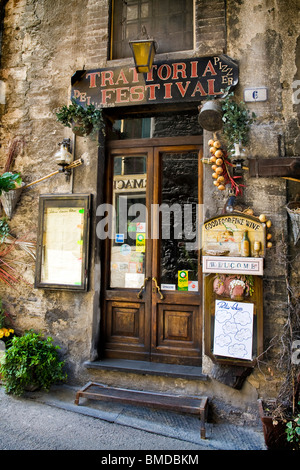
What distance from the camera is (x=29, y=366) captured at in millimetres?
3596

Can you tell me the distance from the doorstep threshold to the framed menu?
927mm

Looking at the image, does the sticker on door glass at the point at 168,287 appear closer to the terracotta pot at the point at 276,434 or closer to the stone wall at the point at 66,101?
the stone wall at the point at 66,101

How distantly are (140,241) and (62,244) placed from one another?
3.32 feet

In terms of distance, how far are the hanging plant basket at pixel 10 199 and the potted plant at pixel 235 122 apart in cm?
277

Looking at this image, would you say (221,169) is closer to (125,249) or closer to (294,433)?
(125,249)

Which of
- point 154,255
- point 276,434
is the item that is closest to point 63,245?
point 154,255

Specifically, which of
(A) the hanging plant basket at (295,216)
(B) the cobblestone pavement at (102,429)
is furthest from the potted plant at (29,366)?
(A) the hanging plant basket at (295,216)

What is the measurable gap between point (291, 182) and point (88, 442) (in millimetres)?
3265

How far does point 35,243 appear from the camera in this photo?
4.30 meters

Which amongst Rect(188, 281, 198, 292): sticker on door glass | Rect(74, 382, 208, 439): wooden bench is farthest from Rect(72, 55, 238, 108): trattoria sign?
Rect(74, 382, 208, 439): wooden bench

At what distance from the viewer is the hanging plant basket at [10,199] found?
4.29 metres

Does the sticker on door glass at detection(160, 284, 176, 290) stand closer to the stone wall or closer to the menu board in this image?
the stone wall
